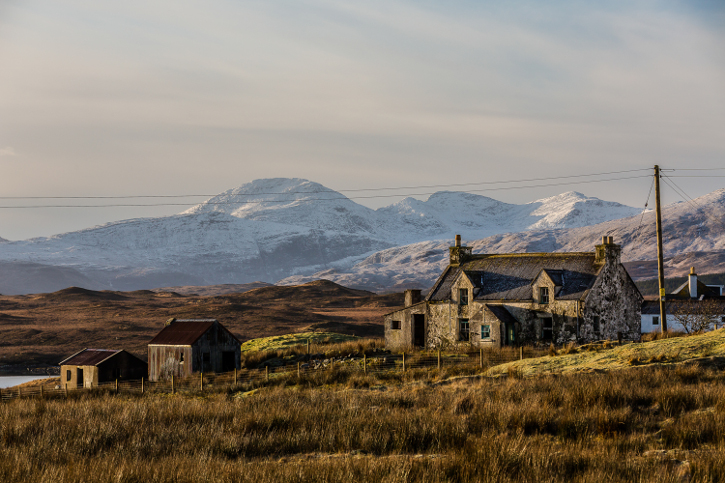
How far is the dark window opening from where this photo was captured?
132ft

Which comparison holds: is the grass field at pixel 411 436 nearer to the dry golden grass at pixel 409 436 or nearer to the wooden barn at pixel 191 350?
the dry golden grass at pixel 409 436

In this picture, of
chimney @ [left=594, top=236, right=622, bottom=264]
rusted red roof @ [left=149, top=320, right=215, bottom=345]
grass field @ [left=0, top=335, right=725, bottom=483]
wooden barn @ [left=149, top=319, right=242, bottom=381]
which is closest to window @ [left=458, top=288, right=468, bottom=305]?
chimney @ [left=594, top=236, right=622, bottom=264]

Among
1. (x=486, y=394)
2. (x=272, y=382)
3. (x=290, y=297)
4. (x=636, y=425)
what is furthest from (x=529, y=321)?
(x=290, y=297)

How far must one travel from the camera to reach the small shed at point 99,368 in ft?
140

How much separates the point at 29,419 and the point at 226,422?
17.4 ft

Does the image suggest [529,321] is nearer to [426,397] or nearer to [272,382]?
[272,382]

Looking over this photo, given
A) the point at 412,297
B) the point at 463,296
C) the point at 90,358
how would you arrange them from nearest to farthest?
the point at 463,296
the point at 90,358
the point at 412,297

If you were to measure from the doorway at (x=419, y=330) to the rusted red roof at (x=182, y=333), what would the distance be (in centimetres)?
1359

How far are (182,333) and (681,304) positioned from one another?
44258 millimetres

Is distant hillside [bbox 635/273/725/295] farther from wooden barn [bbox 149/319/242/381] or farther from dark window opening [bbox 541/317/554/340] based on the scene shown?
wooden barn [bbox 149/319/242/381]

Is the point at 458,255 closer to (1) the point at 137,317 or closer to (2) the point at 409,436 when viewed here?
(2) the point at 409,436

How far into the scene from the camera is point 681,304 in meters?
60.5

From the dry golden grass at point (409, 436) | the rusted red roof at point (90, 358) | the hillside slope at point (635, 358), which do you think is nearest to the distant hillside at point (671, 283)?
the hillside slope at point (635, 358)

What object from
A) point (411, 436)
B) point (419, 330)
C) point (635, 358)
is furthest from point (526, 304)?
point (411, 436)
